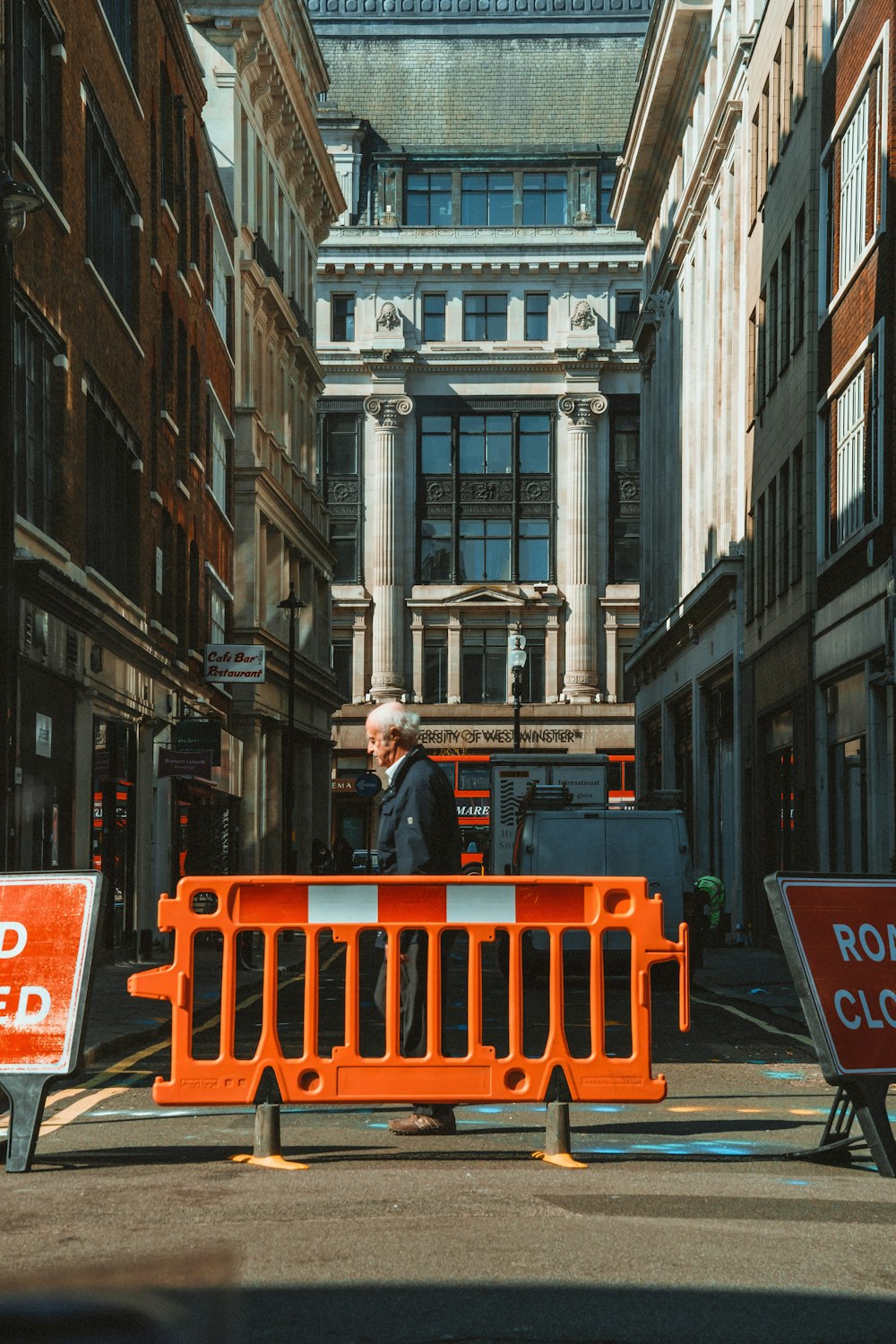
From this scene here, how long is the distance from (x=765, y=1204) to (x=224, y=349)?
36.0m

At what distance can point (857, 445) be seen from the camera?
80.8 ft

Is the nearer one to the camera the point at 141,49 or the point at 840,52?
the point at 840,52

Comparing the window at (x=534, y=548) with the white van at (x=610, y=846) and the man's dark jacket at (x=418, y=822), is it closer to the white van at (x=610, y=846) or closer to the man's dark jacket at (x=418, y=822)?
the white van at (x=610, y=846)

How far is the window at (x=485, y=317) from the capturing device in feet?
249

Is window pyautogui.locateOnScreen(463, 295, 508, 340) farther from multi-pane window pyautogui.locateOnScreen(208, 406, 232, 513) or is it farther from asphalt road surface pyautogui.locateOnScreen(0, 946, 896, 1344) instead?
asphalt road surface pyautogui.locateOnScreen(0, 946, 896, 1344)

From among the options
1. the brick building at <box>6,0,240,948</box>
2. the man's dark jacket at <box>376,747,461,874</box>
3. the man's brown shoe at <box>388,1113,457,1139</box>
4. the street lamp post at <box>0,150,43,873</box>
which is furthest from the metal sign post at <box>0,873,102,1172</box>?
the brick building at <box>6,0,240,948</box>

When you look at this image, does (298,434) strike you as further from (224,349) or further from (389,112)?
(389,112)

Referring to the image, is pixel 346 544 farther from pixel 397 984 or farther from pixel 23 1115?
pixel 23 1115

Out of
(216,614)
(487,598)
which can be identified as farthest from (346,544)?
(216,614)

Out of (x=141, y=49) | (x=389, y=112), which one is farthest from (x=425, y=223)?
(x=141, y=49)

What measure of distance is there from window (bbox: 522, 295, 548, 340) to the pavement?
4803 cm

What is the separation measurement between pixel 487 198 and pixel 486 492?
1259 centimetres

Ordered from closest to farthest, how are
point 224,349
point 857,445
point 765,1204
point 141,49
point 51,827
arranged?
point 765,1204, point 51,827, point 857,445, point 141,49, point 224,349

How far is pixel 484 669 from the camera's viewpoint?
73.9 metres
